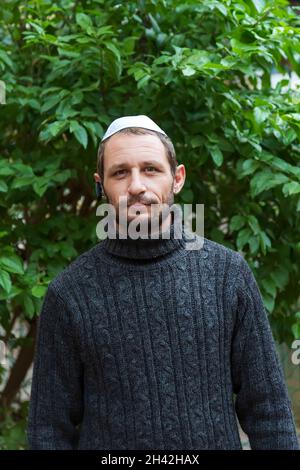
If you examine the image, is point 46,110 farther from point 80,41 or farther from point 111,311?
point 111,311

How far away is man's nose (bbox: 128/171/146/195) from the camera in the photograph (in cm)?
158

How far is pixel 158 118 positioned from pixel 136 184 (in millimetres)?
1028

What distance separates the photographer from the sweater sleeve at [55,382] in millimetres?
1645

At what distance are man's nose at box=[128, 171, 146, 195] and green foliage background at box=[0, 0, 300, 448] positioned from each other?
0.75 m

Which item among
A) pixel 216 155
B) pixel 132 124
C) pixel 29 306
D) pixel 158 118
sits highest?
pixel 158 118

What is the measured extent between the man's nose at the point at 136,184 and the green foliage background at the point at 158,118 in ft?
2.47

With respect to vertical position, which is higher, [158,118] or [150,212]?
[158,118]

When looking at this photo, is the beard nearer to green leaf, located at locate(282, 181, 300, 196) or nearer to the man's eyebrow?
the man's eyebrow

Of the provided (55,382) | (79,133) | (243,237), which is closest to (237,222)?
(243,237)

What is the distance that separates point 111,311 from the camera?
1640 mm

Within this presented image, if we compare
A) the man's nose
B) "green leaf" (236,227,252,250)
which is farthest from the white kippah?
"green leaf" (236,227,252,250)

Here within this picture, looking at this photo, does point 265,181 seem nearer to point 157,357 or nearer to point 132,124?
point 132,124

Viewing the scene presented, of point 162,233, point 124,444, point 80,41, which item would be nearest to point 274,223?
point 80,41

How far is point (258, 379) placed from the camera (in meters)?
1.64
